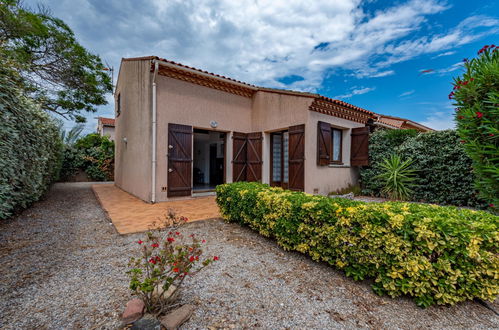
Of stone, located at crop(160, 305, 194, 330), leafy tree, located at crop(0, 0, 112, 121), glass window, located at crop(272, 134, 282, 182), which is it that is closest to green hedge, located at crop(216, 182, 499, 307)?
stone, located at crop(160, 305, 194, 330)

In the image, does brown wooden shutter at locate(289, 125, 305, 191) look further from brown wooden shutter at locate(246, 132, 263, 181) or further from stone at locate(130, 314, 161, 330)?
stone at locate(130, 314, 161, 330)

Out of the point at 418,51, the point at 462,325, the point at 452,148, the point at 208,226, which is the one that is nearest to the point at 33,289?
the point at 208,226

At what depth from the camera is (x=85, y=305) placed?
1.85 meters

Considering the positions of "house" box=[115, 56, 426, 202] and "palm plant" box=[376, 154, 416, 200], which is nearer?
"palm plant" box=[376, 154, 416, 200]

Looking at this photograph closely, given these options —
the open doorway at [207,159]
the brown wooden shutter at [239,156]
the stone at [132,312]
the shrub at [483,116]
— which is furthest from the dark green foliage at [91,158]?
the shrub at [483,116]

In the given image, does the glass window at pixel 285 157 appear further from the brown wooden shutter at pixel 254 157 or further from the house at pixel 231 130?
the brown wooden shutter at pixel 254 157

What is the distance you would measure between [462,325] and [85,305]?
330 centimetres

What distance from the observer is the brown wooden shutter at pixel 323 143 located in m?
6.81

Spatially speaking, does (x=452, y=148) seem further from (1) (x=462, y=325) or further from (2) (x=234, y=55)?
(2) (x=234, y=55)

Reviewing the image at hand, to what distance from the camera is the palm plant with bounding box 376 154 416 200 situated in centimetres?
641

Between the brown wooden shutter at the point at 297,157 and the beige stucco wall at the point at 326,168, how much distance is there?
14 cm

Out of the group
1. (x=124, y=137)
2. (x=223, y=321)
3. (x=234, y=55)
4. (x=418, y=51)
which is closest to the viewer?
(x=223, y=321)

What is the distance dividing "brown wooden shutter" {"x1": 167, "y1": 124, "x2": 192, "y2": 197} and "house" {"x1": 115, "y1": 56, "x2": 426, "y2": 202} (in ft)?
0.11

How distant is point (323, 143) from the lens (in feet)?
22.7
